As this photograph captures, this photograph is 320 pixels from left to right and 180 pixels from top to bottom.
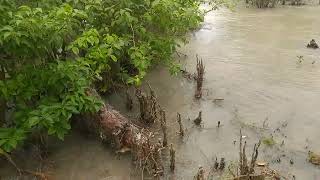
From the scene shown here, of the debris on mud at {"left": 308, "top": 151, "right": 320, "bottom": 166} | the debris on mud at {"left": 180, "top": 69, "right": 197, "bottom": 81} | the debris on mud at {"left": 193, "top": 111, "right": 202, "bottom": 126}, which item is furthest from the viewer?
the debris on mud at {"left": 180, "top": 69, "right": 197, "bottom": 81}

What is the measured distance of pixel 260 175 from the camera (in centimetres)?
414

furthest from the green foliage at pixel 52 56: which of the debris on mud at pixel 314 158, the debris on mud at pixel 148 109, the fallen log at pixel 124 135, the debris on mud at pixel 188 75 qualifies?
the debris on mud at pixel 314 158

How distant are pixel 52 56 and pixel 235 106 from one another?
2832 millimetres

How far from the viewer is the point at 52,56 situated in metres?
4.75

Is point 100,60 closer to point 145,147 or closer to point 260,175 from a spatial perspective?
point 145,147

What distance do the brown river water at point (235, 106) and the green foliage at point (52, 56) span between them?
25.6 inches

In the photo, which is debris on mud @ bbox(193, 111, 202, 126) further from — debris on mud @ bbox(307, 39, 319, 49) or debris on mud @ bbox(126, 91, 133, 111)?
debris on mud @ bbox(307, 39, 319, 49)

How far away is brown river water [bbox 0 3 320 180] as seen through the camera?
4820mm

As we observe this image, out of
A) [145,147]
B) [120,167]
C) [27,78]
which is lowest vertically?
[120,167]

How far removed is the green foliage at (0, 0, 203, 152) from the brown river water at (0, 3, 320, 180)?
2.13 ft

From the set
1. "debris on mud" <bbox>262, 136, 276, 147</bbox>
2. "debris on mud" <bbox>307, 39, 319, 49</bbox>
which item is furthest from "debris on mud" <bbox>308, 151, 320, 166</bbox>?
"debris on mud" <bbox>307, 39, 319, 49</bbox>

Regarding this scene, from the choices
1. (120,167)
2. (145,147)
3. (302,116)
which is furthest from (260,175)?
(302,116)

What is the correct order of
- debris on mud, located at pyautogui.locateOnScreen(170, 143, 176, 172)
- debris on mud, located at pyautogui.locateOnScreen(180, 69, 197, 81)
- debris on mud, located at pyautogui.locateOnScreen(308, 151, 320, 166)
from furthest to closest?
debris on mud, located at pyautogui.locateOnScreen(180, 69, 197, 81), debris on mud, located at pyautogui.locateOnScreen(308, 151, 320, 166), debris on mud, located at pyautogui.locateOnScreen(170, 143, 176, 172)

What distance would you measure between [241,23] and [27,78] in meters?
7.31
